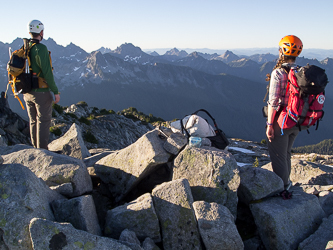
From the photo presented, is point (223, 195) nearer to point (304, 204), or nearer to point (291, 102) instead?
point (304, 204)

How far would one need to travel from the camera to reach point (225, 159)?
289 inches

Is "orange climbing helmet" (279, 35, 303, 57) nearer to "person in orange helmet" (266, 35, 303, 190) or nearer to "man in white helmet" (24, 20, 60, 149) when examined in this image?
"person in orange helmet" (266, 35, 303, 190)

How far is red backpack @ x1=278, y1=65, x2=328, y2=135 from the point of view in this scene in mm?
6348

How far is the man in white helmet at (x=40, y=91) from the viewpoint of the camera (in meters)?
8.83

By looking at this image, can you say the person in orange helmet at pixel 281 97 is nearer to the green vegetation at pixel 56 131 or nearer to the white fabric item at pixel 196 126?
the white fabric item at pixel 196 126

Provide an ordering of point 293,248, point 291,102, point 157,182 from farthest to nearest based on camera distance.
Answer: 1. point 157,182
2. point 291,102
3. point 293,248

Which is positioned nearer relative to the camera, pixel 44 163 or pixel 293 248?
pixel 293 248

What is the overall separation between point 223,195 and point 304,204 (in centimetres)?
249

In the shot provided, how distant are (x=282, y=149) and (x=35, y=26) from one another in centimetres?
949

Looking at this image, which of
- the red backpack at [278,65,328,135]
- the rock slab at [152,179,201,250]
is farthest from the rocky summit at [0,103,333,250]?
the red backpack at [278,65,328,135]

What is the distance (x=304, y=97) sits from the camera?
674cm

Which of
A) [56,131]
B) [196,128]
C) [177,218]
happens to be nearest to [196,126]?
[196,128]

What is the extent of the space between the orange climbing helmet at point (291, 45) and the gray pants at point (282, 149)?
6.59 feet

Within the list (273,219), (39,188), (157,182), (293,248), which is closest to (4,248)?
(39,188)
